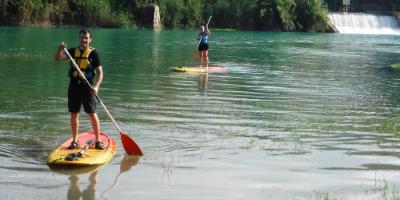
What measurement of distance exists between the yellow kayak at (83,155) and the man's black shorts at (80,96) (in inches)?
24.1

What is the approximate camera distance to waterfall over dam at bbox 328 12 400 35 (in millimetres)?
86812

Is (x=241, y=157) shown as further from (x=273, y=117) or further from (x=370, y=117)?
(x=370, y=117)

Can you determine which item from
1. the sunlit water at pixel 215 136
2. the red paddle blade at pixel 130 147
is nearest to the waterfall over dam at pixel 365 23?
the sunlit water at pixel 215 136

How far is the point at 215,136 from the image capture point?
39.9ft

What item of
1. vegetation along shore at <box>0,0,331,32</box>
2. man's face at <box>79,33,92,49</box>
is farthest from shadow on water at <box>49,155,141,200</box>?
vegetation along shore at <box>0,0,331,32</box>

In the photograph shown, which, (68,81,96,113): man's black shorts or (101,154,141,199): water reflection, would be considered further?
(68,81,96,113): man's black shorts

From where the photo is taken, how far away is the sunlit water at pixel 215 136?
28.6 ft

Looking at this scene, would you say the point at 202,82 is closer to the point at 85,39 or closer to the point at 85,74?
the point at 85,74

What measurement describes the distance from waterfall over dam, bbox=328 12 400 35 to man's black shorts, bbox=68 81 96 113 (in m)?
79.8

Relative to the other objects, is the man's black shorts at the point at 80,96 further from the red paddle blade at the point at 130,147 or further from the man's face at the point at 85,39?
the red paddle blade at the point at 130,147

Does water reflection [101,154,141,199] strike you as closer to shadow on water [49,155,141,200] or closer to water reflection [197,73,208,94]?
shadow on water [49,155,141,200]

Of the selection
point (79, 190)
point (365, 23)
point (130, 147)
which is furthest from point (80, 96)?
point (365, 23)

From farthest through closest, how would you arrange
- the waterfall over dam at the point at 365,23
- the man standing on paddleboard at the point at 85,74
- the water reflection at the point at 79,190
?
the waterfall over dam at the point at 365,23 → the man standing on paddleboard at the point at 85,74 → the water reflection at the point at 79,190

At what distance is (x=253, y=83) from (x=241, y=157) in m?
11.6
